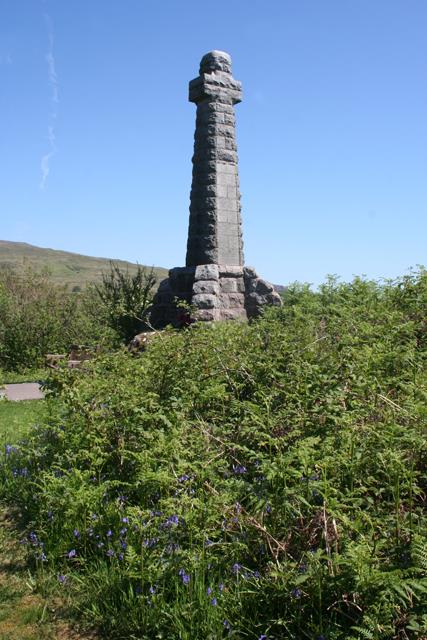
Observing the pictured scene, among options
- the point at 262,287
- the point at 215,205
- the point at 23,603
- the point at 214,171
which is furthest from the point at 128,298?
the point at 23,603

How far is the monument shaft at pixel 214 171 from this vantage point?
12016mm

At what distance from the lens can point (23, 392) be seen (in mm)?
11695

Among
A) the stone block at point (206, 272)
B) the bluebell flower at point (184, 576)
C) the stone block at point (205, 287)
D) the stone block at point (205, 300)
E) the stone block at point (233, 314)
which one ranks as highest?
the stone block at point (206, 272)

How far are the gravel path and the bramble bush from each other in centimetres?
547

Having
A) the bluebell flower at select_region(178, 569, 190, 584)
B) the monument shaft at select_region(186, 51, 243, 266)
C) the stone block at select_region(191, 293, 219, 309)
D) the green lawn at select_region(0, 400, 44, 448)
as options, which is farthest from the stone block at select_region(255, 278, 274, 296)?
Result: the bluebell flower at select_region(178, 569, 190, 584)

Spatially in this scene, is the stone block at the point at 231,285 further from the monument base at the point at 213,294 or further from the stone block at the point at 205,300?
the stone block at the point at 205,300

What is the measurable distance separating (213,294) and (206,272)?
0.45 meters

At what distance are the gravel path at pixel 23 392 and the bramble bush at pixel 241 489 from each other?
5.47 metres

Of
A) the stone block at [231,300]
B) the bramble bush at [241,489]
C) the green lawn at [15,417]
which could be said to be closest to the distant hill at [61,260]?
the stone block at [231,300]

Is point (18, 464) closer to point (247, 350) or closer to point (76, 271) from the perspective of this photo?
point (247, 350)

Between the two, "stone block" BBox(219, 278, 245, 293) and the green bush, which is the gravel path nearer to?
the green bush

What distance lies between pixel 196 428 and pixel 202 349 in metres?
1.14

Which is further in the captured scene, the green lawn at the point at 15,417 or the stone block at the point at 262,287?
the stone block at the point at 262,287

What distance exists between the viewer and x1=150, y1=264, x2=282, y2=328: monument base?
38.5 feet
